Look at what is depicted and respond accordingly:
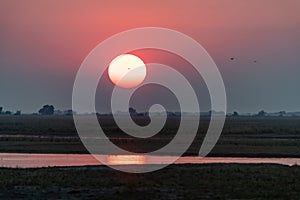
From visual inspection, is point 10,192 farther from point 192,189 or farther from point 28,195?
point 192,189

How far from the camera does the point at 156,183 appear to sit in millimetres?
31016

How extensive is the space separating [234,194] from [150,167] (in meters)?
12.2

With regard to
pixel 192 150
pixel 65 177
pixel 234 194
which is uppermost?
pixel 192 150

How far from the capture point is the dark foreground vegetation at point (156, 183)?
27938mm

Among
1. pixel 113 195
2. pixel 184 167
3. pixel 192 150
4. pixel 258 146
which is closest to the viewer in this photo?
pixel 113 195

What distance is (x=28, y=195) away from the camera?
27.9 meters

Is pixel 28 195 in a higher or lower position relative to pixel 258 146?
lower

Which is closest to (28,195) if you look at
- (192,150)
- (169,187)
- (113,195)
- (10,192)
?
(10,192)

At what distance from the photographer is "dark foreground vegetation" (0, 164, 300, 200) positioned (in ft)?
91.7

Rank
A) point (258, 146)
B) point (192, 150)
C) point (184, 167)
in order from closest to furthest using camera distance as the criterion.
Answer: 1. point (184, 167)
2. point (192, 150)
3. point (258, 146)

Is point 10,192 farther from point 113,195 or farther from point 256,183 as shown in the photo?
point 256,183

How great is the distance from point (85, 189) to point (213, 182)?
20.5ft

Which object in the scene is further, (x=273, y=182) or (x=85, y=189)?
(x=273, y=182)

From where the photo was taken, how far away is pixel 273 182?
31609 millimetres
